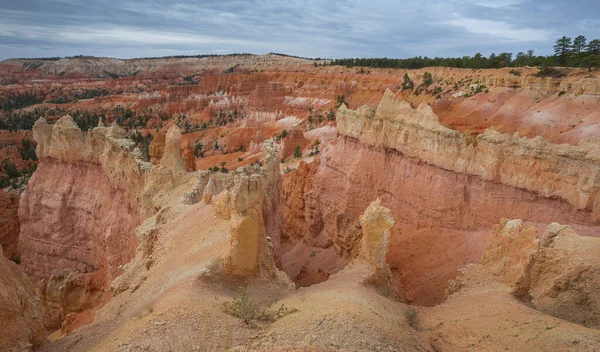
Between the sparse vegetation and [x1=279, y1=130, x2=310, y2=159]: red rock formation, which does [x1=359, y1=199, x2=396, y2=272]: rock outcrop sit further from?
the sparse vegetation

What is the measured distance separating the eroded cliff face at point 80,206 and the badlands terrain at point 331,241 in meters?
Result: 0.09

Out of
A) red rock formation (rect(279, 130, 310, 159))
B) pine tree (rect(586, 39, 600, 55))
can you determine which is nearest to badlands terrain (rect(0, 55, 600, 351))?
pine tree (rect(586, 39, 600, 55))

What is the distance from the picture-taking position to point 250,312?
9336mm

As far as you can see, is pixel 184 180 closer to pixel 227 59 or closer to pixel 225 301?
pixel 225 301

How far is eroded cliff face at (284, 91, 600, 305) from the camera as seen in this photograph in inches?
735

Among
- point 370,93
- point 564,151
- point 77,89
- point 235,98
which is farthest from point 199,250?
point 77,89

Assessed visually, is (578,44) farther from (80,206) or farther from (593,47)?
(80,206)

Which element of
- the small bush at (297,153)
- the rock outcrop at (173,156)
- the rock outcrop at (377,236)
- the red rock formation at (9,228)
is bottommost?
the red rock formation at (9,228)

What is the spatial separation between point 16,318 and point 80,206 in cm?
1595

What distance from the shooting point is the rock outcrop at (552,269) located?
43.1 ft

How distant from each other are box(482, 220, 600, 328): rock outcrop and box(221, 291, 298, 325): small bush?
780cm

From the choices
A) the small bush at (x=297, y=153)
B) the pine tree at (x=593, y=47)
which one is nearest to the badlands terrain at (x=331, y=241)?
the pine tree at (x=593, y=47)

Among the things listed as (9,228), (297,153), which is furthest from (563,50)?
(9,228)

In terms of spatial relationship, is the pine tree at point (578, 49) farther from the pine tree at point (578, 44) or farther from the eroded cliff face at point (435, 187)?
the eroded cliff face at point (435, 187)
